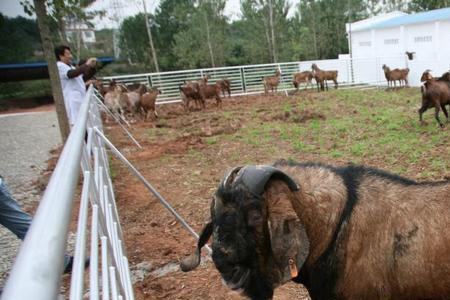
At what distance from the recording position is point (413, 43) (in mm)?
26172

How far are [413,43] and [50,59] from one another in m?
25.4

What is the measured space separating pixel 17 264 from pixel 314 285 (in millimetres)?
1921

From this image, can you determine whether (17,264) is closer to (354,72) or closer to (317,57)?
(354,72)

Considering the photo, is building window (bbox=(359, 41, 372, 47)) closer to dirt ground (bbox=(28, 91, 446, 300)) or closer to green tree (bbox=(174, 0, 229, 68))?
green tree (bbox=(174, 0, 229, 68))

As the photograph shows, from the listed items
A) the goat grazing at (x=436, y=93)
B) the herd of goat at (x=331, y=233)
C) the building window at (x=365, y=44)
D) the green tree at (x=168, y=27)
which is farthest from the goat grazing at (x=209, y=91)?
the green tree at (x=168, y=27)

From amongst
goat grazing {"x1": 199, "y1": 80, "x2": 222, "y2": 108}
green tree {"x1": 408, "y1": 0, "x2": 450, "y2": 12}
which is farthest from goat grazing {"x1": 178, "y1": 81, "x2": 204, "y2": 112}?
green tree {"x1": 408, "y1": 0, "x2": 450, "y2": 12}

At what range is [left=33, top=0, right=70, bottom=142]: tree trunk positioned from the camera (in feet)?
22.1

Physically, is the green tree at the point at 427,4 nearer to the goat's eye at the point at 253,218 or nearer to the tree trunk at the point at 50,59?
the tree trunk at the point at 50,59

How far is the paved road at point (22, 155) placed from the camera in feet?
16.6

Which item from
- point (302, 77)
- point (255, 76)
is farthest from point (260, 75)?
point (302, 77)

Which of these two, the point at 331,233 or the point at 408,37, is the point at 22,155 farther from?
the point at 408,37

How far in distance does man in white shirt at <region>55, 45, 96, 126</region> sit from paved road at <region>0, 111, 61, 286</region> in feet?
5.64

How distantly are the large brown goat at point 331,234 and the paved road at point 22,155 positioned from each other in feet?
8.39

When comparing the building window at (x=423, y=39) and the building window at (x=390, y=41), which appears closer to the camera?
the building window at (x=423, y=39)
